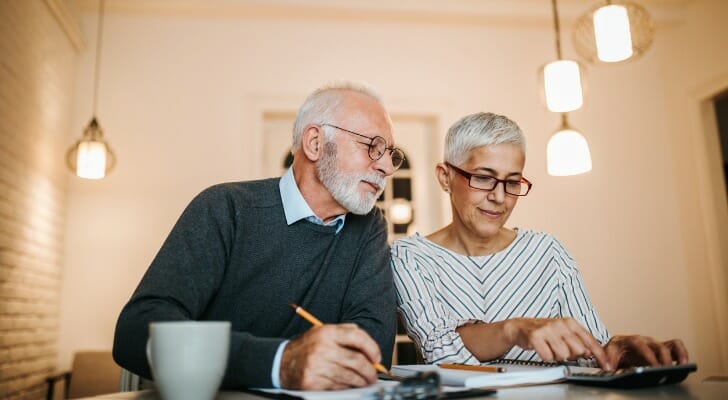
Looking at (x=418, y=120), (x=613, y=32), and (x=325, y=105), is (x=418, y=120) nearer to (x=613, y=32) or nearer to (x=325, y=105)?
(x=613, y=32)

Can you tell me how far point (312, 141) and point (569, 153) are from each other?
2107mm

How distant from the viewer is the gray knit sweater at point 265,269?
1254mm

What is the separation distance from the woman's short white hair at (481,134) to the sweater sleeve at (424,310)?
1.06 ft

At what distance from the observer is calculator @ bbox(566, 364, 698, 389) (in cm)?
91

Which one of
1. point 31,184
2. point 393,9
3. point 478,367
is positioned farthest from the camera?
point 393,9

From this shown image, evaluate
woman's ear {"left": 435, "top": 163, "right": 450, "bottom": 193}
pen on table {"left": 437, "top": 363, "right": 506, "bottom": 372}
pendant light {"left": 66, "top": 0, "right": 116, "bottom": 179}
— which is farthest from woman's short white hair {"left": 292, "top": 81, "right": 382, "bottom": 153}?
pendant light {"left": 66, "top": 0, "right": 116, "bottom": 179}

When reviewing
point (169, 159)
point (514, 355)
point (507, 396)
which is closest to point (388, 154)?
point (514, 355)

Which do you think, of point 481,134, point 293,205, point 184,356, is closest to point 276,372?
point 184,356

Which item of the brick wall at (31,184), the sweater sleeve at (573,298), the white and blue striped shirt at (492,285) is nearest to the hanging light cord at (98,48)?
the brick wall at (31,184)

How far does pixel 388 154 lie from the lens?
159 cm

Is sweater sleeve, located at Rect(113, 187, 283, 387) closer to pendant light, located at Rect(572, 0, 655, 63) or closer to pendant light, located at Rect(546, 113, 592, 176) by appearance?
pendant light, located at Rect(572, 0, 655, 63)

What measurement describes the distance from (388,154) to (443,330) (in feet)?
1.63

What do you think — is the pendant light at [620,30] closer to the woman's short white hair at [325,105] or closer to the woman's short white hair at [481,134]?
the woman's short white hair at [481,134]

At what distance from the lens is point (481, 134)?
1.68m
